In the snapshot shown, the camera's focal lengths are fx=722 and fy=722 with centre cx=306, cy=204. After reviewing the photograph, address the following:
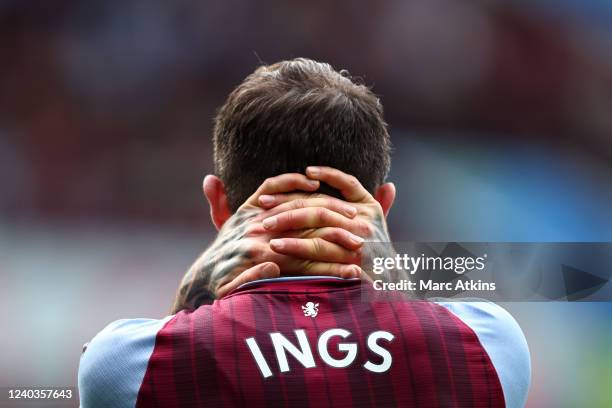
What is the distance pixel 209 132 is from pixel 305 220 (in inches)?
118

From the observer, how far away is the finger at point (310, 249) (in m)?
0.75

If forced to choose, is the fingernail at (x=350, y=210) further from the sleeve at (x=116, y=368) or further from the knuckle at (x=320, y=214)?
the sleeve at (x=116, y=368)

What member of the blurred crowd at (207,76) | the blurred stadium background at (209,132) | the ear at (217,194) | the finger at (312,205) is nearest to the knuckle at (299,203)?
the finger at (312,205)

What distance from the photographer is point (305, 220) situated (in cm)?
77

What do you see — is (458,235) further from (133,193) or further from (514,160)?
(133,193)

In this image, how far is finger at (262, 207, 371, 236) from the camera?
30.0 inches

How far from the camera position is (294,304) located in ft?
2.40

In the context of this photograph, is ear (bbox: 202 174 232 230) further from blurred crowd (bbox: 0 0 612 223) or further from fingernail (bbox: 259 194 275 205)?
blurred crowd (bbox: 0 0 612 223)

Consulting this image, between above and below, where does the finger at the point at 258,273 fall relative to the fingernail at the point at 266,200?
below

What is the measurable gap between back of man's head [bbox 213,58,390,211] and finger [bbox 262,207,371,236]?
90 millimetres

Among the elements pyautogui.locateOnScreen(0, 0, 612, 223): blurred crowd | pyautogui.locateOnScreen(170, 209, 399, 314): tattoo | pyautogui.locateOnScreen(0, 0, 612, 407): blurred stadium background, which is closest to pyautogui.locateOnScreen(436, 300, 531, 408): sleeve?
pyautogui.locateOnScreen(170, 209, 399, 314): tattoo

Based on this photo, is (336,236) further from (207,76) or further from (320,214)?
(207,76)

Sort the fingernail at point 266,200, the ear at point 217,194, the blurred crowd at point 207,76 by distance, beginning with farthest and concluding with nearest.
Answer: the blurred crowd at point 207,76 → the ear at point 217,194 → the fingernail at point 266,200

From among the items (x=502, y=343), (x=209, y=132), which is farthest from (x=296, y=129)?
(x=209, y=132)
